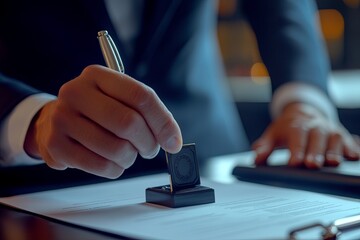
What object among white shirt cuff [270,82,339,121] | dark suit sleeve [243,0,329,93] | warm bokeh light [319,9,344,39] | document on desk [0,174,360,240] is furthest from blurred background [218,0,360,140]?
document on desk [0,174,360,240]

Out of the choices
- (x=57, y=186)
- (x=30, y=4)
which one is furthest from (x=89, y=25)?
(x=57, y=186)

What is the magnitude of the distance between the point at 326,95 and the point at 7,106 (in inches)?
25.0

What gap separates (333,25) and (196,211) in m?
2.51

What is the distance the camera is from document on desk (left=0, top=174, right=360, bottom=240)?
23.5 inches

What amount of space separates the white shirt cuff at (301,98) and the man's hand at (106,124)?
1.74 ft

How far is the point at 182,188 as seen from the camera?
2.38ft

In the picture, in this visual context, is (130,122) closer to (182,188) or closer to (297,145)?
(182,188)

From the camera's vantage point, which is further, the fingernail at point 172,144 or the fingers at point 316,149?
the fingers at point 316,149

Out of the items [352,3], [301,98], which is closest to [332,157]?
[301,98]

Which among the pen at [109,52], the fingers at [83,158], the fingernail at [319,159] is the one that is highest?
the pen at [109,52]

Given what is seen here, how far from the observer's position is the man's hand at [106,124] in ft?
2.17

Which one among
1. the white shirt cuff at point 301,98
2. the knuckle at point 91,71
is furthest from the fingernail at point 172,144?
the white shirt cuff at point 301,98

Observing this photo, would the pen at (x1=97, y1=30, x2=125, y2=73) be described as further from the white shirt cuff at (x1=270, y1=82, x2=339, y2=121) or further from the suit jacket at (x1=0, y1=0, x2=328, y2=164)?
the white shirt cuff at (x1=270, y1=82, x2=339, y2=121)

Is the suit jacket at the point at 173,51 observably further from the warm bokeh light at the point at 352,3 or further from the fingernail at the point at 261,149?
the warm bokeh light at the point at 352,3
